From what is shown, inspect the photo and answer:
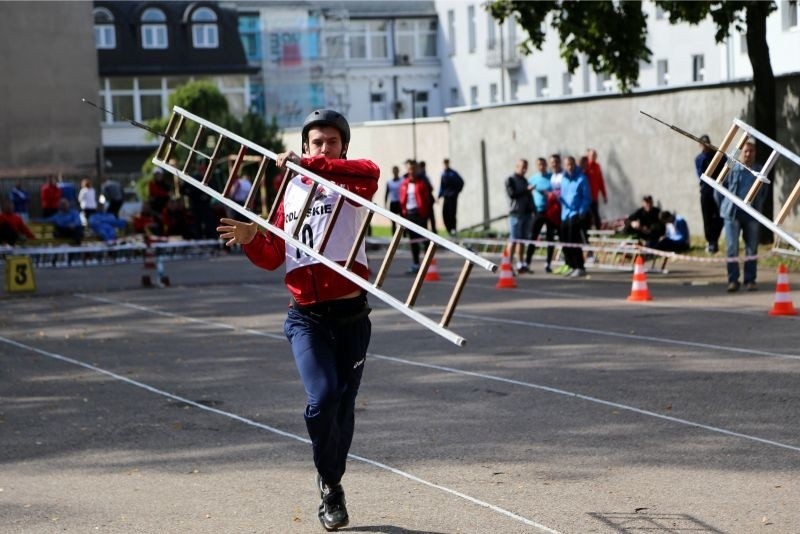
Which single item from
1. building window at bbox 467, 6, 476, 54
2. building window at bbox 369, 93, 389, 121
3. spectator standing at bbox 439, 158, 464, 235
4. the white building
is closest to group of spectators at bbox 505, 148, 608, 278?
spectator standing at bbox 439, 158, 464, 235

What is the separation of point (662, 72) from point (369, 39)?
101ft

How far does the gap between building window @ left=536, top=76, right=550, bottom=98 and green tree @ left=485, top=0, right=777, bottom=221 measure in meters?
43.6

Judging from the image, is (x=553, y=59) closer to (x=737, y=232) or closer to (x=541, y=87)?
(x=541, y=87)

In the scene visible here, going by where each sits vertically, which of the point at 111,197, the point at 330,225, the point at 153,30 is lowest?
the point at 111,197

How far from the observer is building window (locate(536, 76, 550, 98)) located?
6906 cm

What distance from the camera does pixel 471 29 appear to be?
255 ft

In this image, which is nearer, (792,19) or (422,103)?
(792,19)

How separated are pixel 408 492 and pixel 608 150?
24.3 m

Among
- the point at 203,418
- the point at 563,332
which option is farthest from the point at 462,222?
the point at 203,418

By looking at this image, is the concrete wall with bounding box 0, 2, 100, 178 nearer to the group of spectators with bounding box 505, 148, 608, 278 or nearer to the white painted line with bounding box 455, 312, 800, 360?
the group of spectators with bounding box 505, 148, 608, 278

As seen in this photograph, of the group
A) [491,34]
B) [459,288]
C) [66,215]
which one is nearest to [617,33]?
[66,215]

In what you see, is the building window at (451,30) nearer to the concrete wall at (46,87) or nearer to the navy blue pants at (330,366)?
the concrete wall at (46,87)

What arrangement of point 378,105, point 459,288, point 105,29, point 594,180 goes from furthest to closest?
point 105,29
point 378,105
point 594,180
point 459,288

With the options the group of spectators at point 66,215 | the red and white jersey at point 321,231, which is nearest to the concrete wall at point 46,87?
the group of spectators at point 66,215
